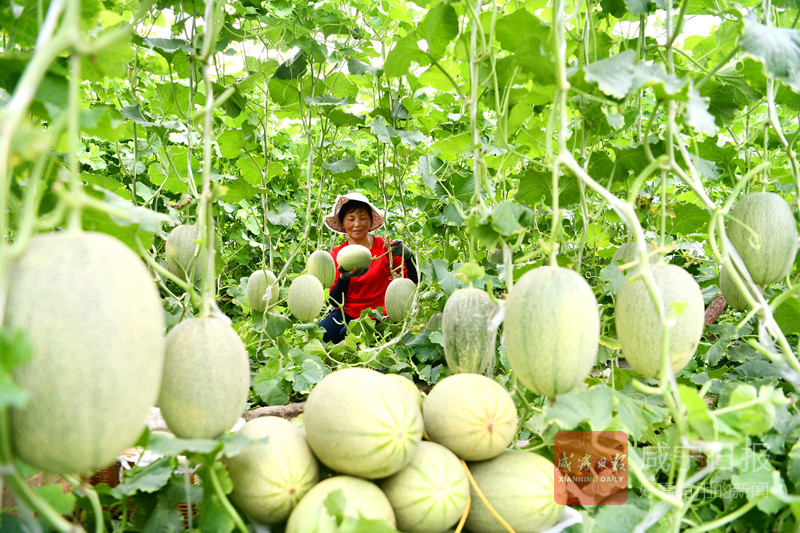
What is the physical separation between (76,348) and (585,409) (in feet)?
3.07

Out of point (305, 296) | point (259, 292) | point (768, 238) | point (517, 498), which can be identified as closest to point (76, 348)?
point (517, 498)

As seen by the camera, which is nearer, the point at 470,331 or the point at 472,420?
the point at 472,420

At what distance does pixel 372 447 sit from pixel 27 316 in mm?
639

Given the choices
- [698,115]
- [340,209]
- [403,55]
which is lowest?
[340,209]

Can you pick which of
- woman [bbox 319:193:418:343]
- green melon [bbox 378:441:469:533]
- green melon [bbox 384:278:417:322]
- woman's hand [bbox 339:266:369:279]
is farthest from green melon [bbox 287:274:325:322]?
green melon [bbox 378:441:469:533]

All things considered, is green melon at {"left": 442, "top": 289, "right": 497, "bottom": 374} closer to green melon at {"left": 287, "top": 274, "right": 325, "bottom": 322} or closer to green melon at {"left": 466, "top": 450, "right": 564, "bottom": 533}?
green melon at {"left": 466, "top": 450, "right": 564, "bottom": 533}

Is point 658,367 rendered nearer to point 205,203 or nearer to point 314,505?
point 314,505

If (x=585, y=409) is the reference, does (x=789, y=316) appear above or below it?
above

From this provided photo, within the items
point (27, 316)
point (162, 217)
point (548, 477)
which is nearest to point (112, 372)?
point (27, 316)

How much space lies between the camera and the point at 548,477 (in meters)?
1.17

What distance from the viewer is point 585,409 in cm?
110

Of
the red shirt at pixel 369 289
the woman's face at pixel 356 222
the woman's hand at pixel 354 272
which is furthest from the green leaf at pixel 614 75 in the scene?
the red shirt at pixel 369 289

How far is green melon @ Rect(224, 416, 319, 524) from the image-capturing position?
1.04 m

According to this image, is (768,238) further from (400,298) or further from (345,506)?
(400,298)
